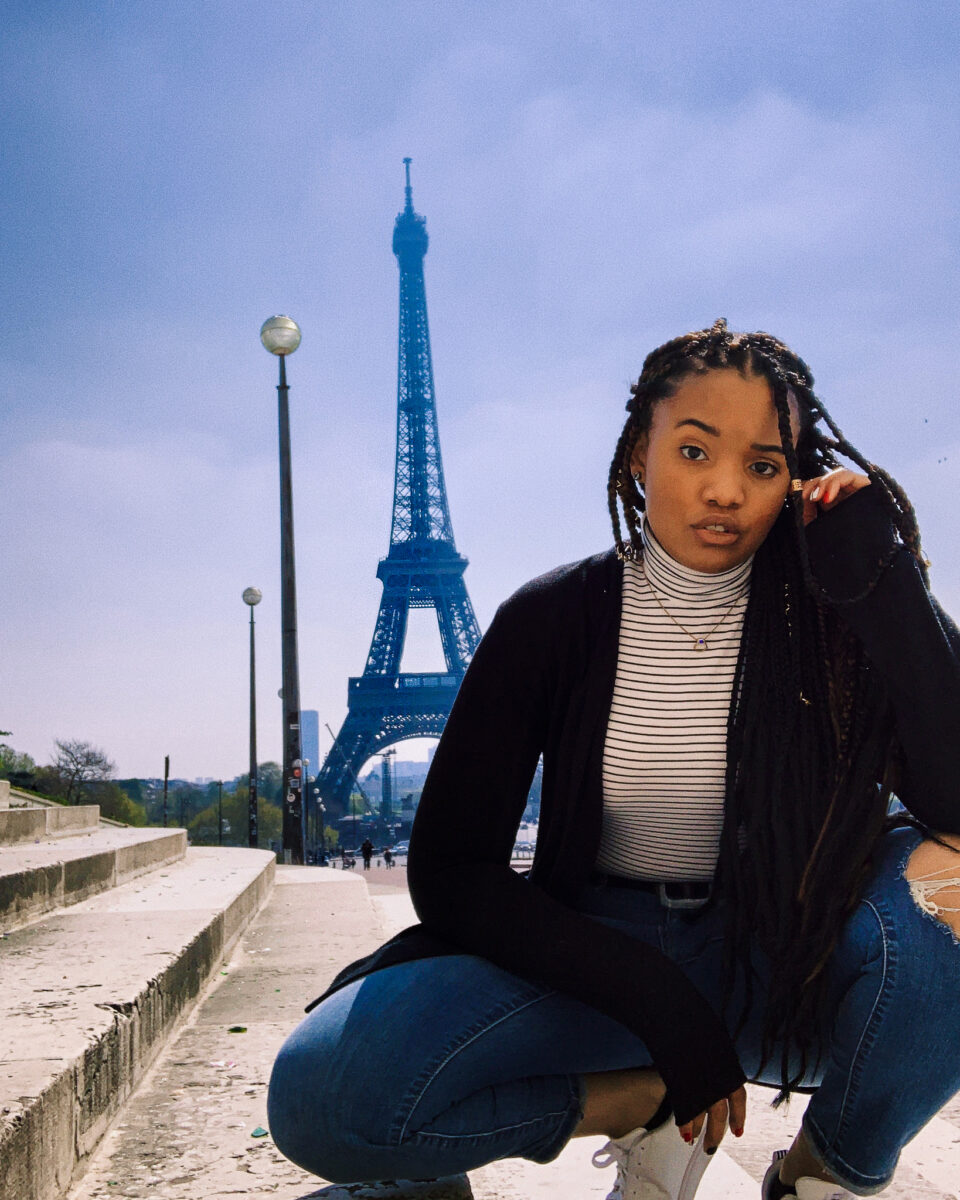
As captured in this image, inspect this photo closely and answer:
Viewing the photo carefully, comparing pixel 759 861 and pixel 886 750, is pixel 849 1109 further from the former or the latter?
pixel 886 750

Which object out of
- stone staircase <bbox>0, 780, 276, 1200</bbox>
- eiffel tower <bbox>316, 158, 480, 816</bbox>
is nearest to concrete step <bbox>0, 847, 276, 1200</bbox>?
stone staircase <bbox>0, 780, 276, 1200</bbox>

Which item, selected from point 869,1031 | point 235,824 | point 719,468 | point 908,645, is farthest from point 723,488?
point 235,824

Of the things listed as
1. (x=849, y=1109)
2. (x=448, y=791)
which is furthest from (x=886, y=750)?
(x=448, y=791)

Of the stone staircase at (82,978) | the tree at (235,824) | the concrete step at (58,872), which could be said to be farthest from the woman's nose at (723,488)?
the tree at (235,824)

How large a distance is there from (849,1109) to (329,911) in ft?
15.9

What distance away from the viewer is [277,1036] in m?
3.03

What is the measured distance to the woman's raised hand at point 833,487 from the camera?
1.78 meters

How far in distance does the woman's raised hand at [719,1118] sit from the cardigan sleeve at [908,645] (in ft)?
1.66

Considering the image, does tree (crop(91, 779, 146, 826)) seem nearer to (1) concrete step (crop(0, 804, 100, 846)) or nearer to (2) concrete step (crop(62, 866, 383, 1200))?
(1) concrete step (crop(0, 804, 100, 846))

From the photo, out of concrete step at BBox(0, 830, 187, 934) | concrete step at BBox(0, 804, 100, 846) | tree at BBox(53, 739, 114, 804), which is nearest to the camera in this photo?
concrete step at BBox(0, 830, 187, 934)

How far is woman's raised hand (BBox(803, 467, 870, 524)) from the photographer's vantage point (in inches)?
69.9

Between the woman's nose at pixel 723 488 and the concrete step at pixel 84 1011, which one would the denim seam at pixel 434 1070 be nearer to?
the concrete step at pixel 84 1011

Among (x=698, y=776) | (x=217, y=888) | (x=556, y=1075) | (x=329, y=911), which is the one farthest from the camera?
(x=329, y=911)

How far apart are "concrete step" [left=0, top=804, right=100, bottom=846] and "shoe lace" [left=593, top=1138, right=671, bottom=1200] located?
450 centimetres
